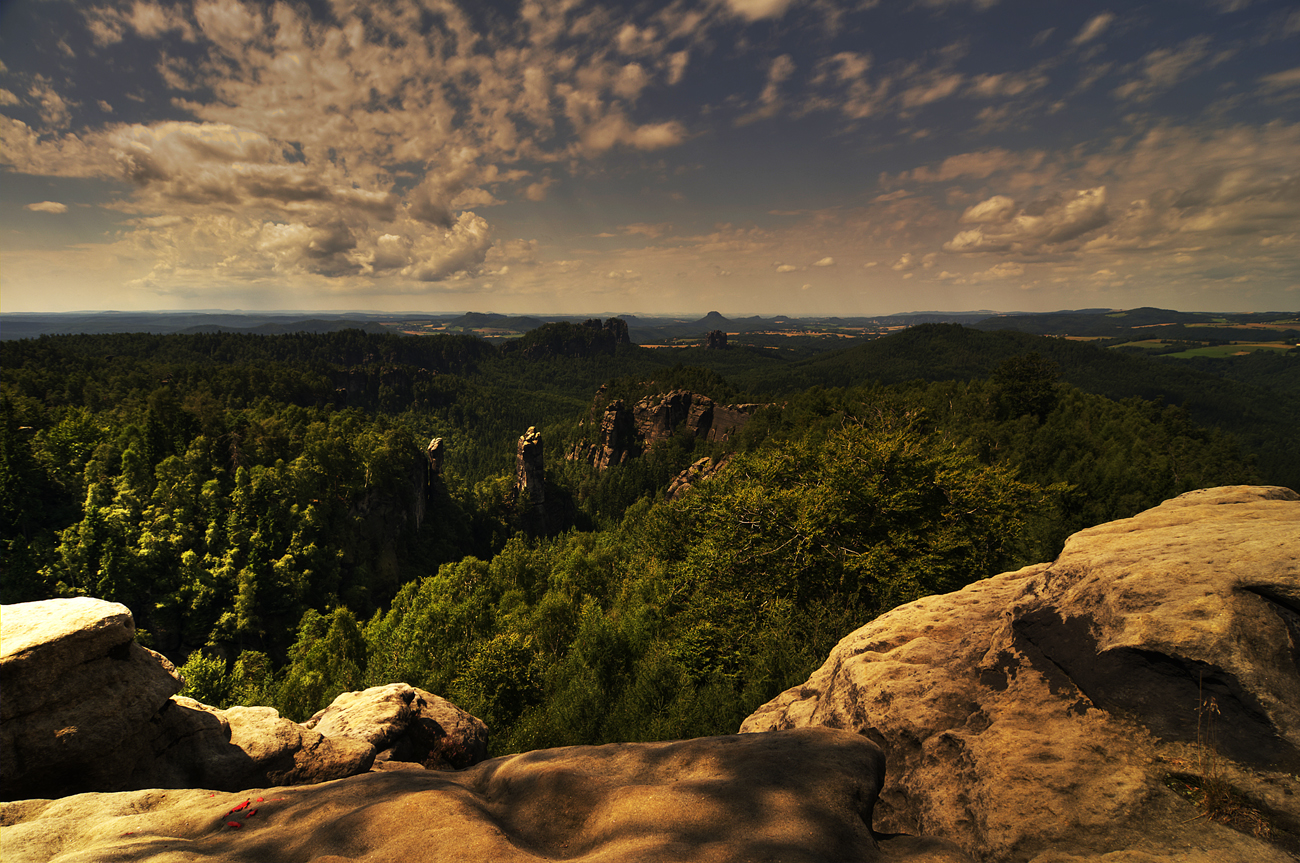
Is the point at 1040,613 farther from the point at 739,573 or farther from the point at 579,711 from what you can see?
the point at 579,711

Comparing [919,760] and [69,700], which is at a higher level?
[919,760]

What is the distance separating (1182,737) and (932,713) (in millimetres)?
3779

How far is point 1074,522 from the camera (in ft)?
116

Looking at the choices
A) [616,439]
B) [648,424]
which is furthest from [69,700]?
[648,424]

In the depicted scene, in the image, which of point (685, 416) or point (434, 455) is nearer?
point (434, 455)

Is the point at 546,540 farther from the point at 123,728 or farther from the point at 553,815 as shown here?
the point at 553,815

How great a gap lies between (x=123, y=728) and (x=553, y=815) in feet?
41.6

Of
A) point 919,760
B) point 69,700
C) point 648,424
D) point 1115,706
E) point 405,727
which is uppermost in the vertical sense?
point 1115,706

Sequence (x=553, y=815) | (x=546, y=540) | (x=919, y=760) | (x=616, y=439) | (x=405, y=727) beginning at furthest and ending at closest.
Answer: (x=616, y=439) < (x=546, y=540) < (x=405, y=727) < (x=919, y=760) < (x=553, y=815)

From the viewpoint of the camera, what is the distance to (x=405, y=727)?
1678cm

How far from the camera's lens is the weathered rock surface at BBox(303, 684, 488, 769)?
15.7 m

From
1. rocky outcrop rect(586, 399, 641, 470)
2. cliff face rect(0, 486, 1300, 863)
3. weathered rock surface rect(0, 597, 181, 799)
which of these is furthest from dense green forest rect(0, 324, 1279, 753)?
rocky outcrop rect(586, 399, 641, 470)

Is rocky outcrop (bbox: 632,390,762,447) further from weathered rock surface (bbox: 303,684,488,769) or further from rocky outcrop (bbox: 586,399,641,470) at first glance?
weathered rock surface (bbox: 303,684,488,769)

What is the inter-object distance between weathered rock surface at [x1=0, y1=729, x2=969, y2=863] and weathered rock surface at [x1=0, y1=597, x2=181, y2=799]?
9.19 feet
